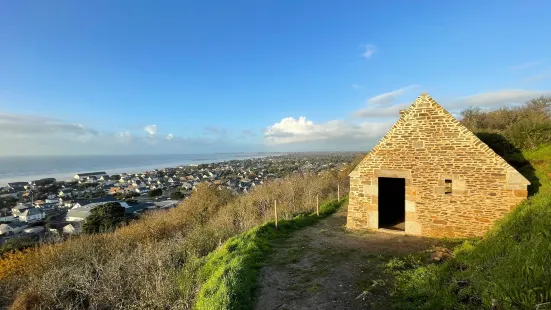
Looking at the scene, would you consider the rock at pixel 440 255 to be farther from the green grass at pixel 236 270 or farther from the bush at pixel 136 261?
the bush at pixel 136 261

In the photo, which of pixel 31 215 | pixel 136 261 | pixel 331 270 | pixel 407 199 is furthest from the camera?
pixel 31 215

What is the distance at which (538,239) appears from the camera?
208 inches

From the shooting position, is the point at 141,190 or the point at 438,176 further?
the point at 141,190

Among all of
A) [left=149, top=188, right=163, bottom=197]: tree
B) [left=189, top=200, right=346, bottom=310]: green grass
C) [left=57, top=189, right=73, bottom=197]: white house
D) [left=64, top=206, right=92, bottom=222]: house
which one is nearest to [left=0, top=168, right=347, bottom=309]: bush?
[left=189, top=200, right=346, bottom=310]: green grass

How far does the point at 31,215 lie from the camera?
37.2 m

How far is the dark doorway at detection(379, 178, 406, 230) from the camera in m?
13.3

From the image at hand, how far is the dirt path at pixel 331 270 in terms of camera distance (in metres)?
6.04

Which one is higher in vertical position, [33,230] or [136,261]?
[136,261]

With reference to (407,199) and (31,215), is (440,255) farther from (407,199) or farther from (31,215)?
(31,215)

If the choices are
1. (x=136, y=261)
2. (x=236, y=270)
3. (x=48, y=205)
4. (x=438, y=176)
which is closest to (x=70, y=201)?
(x=48, y=205)

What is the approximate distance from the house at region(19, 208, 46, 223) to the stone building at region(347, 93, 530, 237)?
41.4 meters

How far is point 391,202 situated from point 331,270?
29.0 feet

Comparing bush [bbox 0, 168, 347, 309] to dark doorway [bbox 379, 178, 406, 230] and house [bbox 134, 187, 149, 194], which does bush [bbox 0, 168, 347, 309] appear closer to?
dark doorway [bbox 379, 178, 406, 230]

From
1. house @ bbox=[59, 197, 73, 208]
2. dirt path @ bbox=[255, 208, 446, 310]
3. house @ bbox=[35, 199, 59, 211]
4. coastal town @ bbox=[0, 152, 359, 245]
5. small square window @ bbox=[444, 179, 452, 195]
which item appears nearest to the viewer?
dirt path @ bbox=[255, 208, 446, 310]
